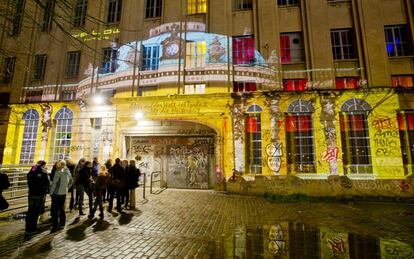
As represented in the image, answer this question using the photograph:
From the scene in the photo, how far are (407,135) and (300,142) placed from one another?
17.4ft

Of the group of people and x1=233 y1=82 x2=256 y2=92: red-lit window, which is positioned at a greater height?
x1=233 y1=82 x2=256 y2=92: red-lit window

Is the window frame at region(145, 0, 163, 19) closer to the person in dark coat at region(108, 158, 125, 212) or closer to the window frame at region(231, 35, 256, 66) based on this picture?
the window frame at region(231, 35, 256, 66)

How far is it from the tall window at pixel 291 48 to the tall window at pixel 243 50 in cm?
184

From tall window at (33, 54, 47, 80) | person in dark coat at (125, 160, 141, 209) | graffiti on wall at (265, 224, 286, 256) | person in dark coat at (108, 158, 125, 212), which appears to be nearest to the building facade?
tall window at (33, 54, 47, 80)

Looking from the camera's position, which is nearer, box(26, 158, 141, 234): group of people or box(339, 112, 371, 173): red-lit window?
box(26, 158, 141, 234): group of people

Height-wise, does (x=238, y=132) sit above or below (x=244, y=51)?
below

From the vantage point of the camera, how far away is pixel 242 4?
13.8m

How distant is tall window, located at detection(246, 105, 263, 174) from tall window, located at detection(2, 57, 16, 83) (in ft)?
58.5

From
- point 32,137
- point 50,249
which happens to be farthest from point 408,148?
point 32,137

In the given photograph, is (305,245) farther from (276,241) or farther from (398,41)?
(398,41)

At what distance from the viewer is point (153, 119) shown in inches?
513

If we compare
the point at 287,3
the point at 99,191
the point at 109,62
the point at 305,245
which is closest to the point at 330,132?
the point at 305,245

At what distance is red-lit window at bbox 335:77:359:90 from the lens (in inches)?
471

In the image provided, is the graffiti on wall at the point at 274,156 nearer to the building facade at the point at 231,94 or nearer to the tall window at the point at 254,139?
the building facade at the point at 231,94
